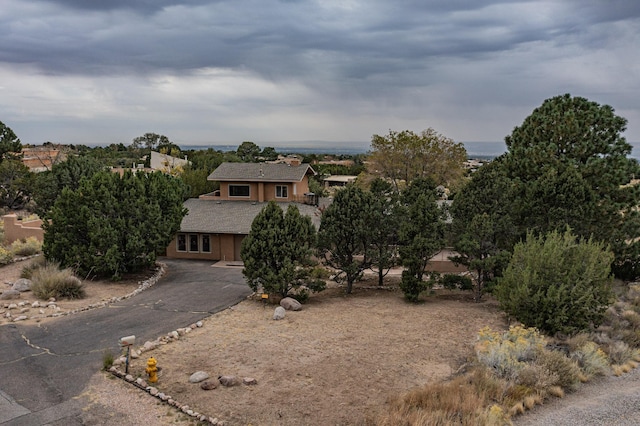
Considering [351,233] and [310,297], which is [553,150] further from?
[310,297]

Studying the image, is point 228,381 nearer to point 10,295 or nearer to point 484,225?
point 484,225

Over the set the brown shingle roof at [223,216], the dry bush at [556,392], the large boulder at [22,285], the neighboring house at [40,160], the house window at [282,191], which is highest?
the neighboring house at [40,160]

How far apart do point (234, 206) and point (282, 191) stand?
146 inches

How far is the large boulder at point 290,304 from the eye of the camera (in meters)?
17.0

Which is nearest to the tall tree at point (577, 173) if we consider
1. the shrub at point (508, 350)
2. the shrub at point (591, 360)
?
the shrub at point (591, 360)

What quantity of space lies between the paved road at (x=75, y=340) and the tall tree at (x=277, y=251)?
1766 mm

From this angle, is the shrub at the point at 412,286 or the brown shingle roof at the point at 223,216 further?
the brown shingle roof at the point at 223,216

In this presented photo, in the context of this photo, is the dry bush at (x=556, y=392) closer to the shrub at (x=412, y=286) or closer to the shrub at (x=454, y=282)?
the shrub at (x=412, y=286)

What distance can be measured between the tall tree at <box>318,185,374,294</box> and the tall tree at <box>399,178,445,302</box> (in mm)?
1488

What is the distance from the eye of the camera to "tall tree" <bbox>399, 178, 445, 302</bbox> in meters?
17.7

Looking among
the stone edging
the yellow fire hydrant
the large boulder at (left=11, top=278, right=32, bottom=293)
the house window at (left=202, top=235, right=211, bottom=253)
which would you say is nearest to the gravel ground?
the stone edging

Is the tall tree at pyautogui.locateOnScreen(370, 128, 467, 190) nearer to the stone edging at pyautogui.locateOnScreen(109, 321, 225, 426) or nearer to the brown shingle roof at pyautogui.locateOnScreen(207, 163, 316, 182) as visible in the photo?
the brown shingle roof at pyautogui.locateOnScreen(207, 163, 316, 182)

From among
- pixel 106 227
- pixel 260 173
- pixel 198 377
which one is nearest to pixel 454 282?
pixel 198 377

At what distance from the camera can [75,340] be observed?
13.8 m
